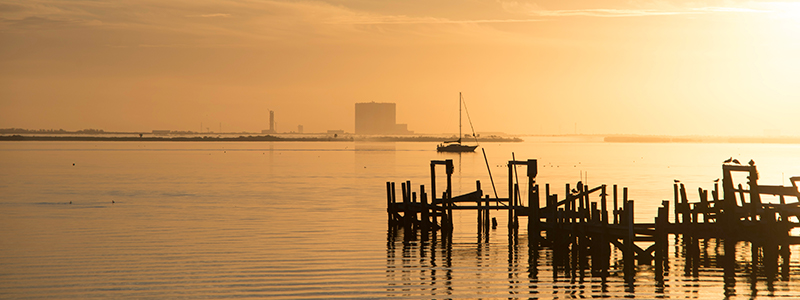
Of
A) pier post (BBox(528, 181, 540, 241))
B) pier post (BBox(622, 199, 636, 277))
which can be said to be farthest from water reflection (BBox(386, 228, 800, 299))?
pier post (BBox(528, 181, 540, 241))

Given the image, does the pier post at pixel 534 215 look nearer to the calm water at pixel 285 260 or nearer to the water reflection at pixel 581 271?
the water reflection at pixel 581 271

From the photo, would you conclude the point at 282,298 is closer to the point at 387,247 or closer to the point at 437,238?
the point at 387,247

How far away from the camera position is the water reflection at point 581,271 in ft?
66.4

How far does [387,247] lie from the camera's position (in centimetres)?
2858

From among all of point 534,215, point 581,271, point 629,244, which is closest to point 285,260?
point 534,215

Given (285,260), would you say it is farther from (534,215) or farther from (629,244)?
(629,244)

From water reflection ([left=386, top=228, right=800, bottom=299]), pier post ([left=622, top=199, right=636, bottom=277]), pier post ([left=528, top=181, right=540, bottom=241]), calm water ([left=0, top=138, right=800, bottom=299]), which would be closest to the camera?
water reflection ([left=386, top=228, right=800, bottom=299])

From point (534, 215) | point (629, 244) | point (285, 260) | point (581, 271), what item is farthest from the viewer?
point (534, 215)

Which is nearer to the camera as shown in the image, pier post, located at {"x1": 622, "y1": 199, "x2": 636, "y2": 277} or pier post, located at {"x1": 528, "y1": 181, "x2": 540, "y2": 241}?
pier post, located at {"x1": 622, "y1": 199, "x2": 636, "y2": 277}

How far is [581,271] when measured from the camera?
23062 millimetres

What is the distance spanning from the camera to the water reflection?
20.2m

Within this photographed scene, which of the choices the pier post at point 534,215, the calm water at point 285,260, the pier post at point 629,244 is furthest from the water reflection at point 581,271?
the pier post at point 534,215

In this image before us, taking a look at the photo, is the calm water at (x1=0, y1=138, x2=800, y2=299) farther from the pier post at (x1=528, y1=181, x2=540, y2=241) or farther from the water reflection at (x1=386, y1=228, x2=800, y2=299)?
the pier post at (x1=528, y1=181, x2=540, y2=241)

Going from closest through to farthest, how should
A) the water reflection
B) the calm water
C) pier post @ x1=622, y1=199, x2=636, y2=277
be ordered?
the water reflection, the calm water, pier post @ x1=622, y1=199, x2=636, y2=277
